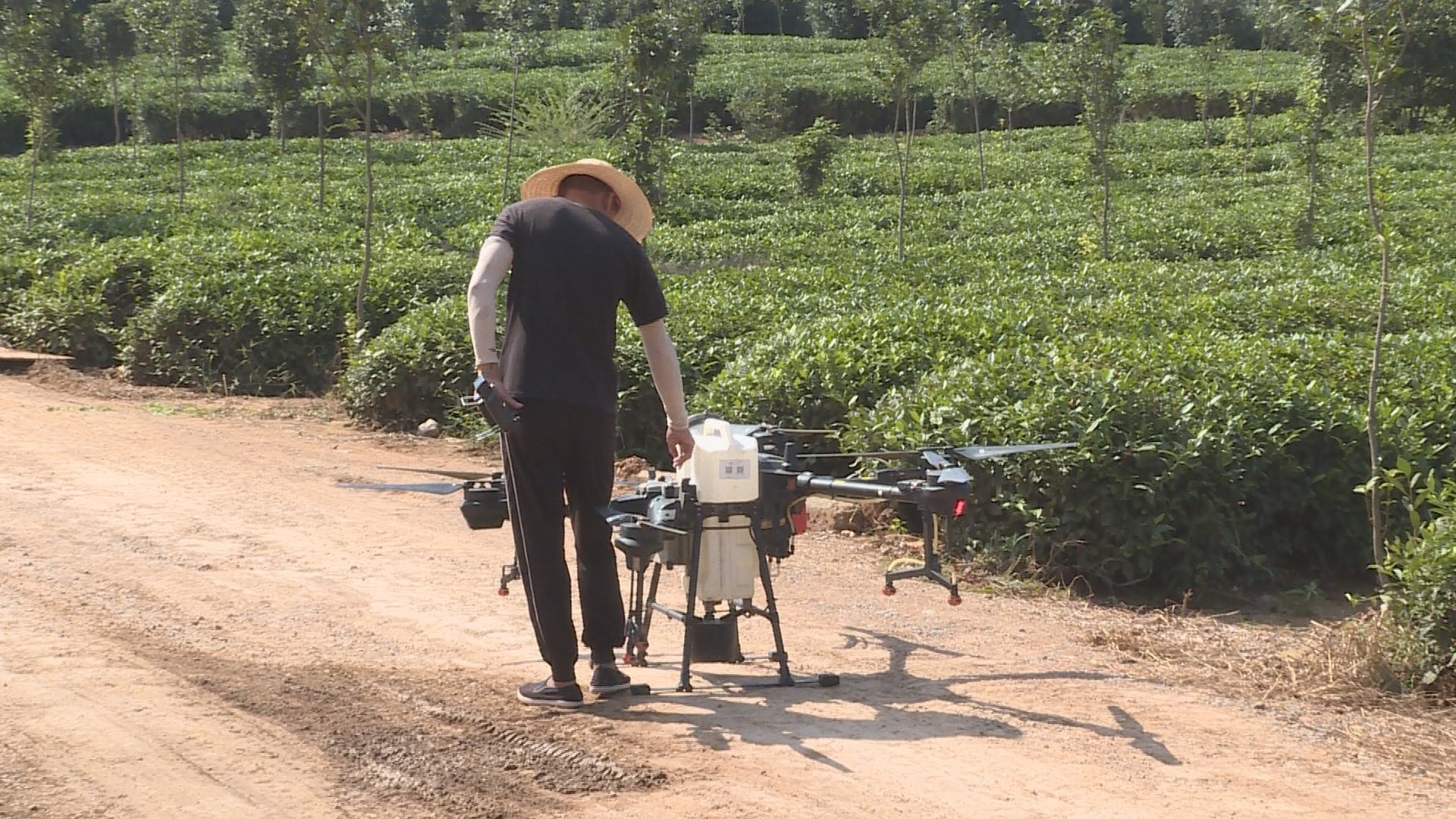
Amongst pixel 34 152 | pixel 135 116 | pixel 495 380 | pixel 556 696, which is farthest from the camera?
pixel 135 116

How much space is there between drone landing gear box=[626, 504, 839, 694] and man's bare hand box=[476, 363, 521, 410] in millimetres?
689

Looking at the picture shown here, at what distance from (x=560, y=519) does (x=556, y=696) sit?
58 centimetres

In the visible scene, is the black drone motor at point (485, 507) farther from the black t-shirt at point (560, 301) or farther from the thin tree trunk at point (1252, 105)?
the thin tree trunk at point (1252, 105)

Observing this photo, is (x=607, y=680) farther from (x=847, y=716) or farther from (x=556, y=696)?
(x=847, y=716)

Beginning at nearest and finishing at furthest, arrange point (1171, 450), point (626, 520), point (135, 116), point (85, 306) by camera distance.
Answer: point (626, 520) → point (1171, 450) → point (85, 306) → point (135, 116)

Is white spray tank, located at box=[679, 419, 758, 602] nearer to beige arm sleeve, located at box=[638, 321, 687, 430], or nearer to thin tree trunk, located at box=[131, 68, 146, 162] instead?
beige arm sleeve, located at box=[638, 321, 687, 430]

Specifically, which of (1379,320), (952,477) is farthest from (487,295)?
(1379,320)

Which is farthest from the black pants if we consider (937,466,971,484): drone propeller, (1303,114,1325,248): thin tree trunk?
(1303,114,1325,248): thin tree trunk

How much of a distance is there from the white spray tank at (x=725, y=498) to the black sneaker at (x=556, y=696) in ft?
1.90

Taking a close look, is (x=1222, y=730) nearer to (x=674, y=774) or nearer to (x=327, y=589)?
(x=674, y=774)

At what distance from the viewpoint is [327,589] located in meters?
6.51

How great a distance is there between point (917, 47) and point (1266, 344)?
13792mm

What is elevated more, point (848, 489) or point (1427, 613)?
point (848, 489)

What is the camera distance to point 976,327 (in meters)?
10.1
